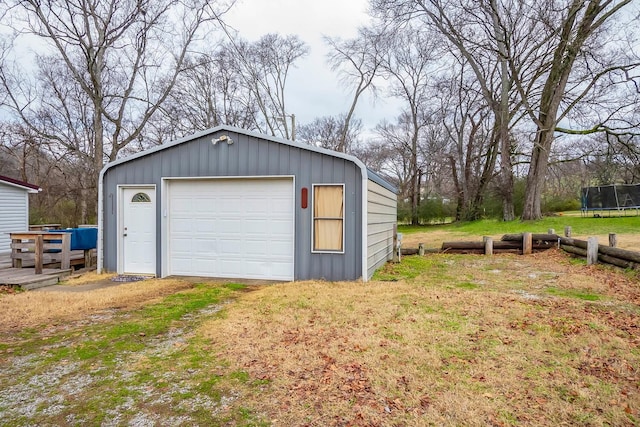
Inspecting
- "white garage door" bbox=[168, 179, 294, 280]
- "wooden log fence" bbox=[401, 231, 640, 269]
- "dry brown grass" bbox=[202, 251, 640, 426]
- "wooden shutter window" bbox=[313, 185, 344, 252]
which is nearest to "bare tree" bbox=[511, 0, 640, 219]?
"wooden log fence" bbox=[401, 231, 640, 269]

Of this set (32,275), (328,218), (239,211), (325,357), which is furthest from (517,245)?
(32,275)

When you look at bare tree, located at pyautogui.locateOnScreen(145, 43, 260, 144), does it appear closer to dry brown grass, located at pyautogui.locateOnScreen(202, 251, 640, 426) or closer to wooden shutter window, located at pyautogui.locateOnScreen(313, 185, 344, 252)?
wooden shutter window, located at pyautogui.locateOnScreen(313, 185, 344, 252)

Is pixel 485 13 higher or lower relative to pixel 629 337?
higher

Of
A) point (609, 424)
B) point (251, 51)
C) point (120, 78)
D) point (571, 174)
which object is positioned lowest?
point (609, 424)

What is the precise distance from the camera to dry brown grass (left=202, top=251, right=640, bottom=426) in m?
2.52

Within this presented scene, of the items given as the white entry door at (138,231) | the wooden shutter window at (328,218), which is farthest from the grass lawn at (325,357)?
the white entry door at (138,231)

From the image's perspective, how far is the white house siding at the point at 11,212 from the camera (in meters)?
11.9

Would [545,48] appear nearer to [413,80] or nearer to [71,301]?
[413,80]

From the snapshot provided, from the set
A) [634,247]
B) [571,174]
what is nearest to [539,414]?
[634,247]

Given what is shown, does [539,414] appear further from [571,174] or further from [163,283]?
[571,174]

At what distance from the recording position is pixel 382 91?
24031mm

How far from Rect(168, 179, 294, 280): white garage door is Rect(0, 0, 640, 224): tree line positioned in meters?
8.03

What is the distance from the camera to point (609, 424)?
234 cm

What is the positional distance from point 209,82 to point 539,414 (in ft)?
75.0
